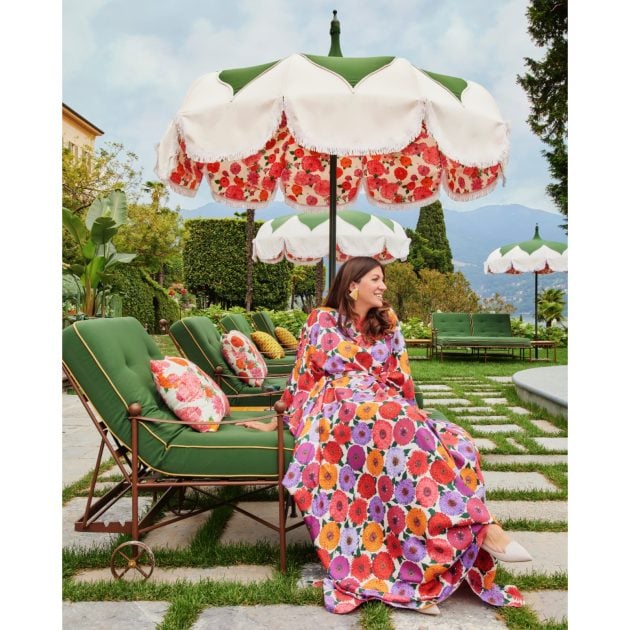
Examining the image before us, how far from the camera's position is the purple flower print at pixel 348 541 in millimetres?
2756

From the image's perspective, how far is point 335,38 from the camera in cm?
416

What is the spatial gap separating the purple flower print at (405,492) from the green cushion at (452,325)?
11.5m

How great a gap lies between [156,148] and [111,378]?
1.43 m

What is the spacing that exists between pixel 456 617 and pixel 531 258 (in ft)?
42.3

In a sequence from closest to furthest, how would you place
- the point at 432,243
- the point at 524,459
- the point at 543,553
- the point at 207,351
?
the point at 543,553 < the point at 524,459 < the point at 207,351 < the point at 432,243

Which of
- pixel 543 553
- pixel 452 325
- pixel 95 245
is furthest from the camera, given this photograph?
pixel 452 325

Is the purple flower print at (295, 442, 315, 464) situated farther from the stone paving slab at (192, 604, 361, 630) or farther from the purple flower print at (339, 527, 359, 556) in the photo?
the stone paving slab at (192, 604, 361, 630)

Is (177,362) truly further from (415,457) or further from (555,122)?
(555,122)

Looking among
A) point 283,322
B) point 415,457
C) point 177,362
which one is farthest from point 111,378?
point 283,322

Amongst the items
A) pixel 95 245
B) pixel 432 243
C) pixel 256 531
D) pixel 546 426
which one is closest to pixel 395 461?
pixel 256 531

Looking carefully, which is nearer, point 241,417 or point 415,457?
point 415,457

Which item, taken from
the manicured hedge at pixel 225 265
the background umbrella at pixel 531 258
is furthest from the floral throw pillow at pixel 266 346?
the manicured hedge at pixel 225 265

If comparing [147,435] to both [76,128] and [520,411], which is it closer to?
[520,411]
